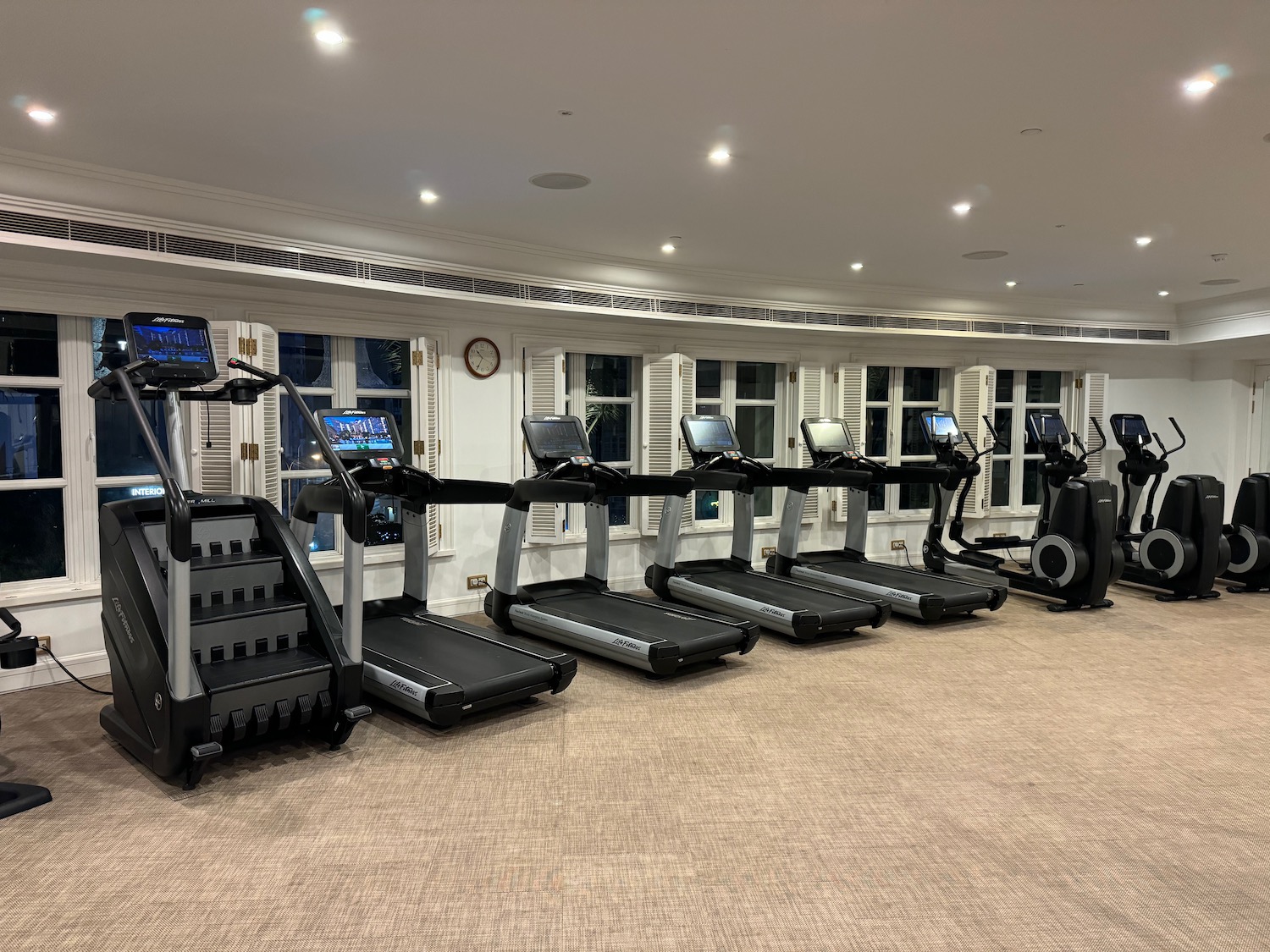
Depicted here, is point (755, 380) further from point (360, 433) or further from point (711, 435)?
point (360, 433)

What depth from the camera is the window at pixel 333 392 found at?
5688 mm

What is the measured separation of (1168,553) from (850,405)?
3.02 meters

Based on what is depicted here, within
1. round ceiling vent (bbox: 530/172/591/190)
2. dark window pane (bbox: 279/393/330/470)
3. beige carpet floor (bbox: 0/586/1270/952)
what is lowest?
beige carpet floor (bbox: 0/586/1270/952)

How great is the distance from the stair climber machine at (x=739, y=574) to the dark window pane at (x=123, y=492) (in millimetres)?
3331

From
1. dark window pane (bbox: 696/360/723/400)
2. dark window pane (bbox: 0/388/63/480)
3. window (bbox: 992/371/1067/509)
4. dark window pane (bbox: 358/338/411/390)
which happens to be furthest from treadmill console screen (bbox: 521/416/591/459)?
window (bbox: 992/371/1067/509)

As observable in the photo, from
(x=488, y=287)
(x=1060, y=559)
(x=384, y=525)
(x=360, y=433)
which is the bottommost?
(x=1060, y=559)

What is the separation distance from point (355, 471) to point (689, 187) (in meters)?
2.52

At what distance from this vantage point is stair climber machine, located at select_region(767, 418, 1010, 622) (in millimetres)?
6117

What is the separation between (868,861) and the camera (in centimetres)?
280

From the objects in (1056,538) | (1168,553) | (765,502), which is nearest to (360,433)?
(765,502)

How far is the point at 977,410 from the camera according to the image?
27.9 ft

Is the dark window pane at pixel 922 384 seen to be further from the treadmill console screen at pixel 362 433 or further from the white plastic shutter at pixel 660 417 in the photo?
the treadmill console screen at pixel 362 433

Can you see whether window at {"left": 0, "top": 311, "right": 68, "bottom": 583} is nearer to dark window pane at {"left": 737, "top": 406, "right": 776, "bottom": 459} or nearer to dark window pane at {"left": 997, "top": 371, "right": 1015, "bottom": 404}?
dark window pane at {"left": 737, "top": 406, "right": 776, "bottom": 459}

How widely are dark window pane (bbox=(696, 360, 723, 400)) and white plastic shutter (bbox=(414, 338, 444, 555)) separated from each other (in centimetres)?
263
